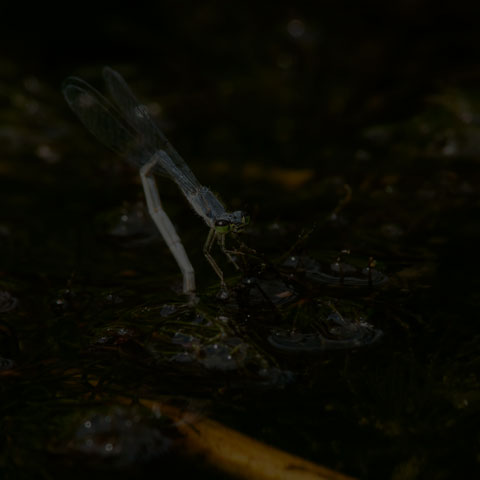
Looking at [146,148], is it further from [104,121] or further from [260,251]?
[260,251]

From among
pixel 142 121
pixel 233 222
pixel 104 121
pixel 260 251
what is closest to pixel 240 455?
pixel 233 222

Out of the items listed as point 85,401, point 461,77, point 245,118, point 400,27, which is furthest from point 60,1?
point 85,401

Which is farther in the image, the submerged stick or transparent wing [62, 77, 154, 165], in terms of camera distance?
transparent wing [62, 77, 154, 165]

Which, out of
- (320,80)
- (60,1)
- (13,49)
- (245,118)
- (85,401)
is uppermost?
(60,1)

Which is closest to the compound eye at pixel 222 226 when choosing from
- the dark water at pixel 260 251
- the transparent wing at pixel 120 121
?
the dark water at pixel 260 251

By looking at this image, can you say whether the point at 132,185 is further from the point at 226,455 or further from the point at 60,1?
the point at 60,1

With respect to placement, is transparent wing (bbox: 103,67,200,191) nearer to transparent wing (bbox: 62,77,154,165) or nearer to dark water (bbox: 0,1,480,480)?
transparent wing (bbox: 62,77,154,165)

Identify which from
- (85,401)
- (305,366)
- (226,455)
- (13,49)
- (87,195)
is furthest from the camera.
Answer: (13,49)

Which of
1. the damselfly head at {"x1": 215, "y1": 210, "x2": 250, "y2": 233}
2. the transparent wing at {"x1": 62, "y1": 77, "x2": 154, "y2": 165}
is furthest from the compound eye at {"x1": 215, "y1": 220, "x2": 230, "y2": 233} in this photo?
the transparent wing at {"x1": 62, "y1": 77, "x2": 154, "y2": 165}
